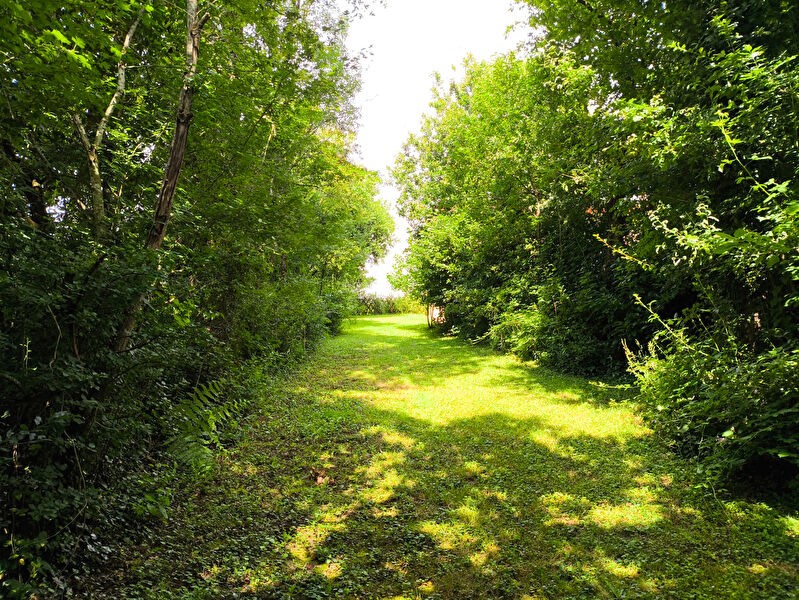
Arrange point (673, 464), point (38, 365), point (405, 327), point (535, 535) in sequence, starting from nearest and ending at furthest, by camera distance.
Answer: point (38, 365)
point (535, 535)
point (673, 464)
point (405, 327)

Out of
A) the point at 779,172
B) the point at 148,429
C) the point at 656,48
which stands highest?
the point at 656,48

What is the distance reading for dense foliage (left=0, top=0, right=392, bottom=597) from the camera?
7.64ft

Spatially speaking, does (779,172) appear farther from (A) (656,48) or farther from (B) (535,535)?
(B) (535,535)

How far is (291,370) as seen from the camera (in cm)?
955

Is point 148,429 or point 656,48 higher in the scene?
point 656,48

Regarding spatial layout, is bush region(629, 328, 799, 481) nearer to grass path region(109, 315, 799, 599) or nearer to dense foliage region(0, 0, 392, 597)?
grass path region(109, 315, 799, 599)

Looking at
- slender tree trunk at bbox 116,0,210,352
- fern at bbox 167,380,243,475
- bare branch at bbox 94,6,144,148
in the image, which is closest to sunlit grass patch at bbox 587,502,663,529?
fern at bbox 167,380,243,475

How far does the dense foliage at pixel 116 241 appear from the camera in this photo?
91.7 inches

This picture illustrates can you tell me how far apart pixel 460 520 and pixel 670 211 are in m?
4.44

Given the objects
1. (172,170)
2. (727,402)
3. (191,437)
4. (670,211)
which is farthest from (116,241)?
(670,211)

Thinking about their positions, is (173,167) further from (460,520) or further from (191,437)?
(460,520)

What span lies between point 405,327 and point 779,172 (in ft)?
60.6

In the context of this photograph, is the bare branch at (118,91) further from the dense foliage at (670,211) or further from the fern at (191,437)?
the dense foliage at (670,211)

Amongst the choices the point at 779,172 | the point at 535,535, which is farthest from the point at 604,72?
the point at 535,535
